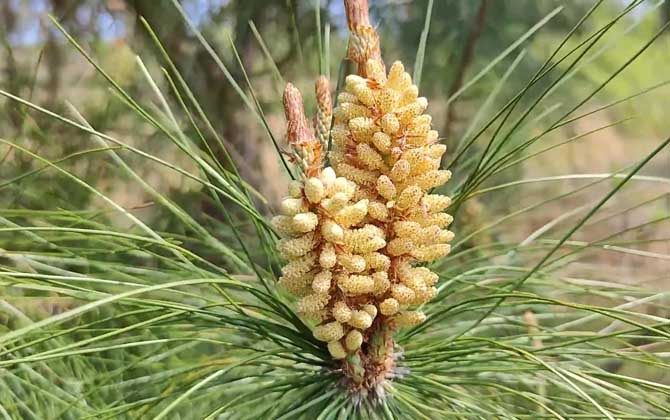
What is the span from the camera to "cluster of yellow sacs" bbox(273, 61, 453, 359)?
1.46 ft

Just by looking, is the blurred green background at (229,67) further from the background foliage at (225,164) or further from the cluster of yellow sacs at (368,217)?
the cluster of yellow sacs at (368,217)

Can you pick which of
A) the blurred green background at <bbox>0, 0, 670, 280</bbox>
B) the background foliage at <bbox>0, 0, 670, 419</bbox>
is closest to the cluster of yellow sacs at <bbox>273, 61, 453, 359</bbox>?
the background foliage at <bbox>0, 0, 670, 419</bbox>

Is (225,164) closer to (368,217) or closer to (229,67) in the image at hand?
(229,67)

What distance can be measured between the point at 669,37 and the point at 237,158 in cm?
101

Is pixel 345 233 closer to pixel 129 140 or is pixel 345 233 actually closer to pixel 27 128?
pixel 27 128

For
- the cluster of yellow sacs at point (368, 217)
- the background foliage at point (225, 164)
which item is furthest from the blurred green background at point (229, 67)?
the cluster of yellow sacs at point (368, 217)

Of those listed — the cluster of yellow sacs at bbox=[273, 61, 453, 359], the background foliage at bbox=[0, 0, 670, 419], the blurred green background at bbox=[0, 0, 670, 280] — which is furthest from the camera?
the blurred green background at bbox=[0, 0, 670, 280]

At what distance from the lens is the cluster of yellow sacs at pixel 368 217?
444mm

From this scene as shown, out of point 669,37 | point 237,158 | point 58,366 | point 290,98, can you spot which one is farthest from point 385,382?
point 669,37

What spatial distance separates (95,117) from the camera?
3.75 feet

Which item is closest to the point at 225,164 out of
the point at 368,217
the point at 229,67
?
the point at 229,67

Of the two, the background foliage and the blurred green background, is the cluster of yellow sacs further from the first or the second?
the blurred green background

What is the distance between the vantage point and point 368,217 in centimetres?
48

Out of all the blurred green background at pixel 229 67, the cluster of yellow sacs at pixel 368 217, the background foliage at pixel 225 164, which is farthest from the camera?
the blurred green background at pixel 229 67
